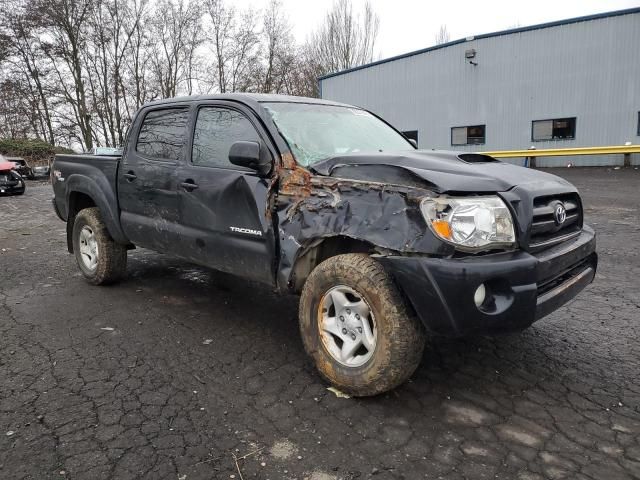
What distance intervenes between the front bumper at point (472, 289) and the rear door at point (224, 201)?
3.43 ft

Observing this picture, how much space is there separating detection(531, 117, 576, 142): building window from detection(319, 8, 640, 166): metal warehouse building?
41 mm

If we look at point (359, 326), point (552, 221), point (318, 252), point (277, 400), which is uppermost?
point (552, 221)

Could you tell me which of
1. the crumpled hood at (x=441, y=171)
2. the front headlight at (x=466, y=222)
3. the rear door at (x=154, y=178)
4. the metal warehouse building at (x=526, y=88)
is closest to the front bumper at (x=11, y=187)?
the rear door at (x=154, y=178)

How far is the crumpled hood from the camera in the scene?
254cm

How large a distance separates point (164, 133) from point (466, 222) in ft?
9.57

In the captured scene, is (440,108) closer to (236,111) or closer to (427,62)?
(427,62)

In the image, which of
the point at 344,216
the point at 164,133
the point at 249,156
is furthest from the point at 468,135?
the point at 344,216

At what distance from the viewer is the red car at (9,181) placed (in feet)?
52.5

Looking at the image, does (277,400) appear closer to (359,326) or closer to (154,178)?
(359,326)

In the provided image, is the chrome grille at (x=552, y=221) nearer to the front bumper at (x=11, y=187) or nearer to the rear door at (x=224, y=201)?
the rear door at (x=224, y=201)

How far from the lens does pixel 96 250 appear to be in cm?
509

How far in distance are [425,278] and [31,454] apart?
6.87 feet

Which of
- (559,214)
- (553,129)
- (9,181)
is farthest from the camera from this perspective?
(553,129)

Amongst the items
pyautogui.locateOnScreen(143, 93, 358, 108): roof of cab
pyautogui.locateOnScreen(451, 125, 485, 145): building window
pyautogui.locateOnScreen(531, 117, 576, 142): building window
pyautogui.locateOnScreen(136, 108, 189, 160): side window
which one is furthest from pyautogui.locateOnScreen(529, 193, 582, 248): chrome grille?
pyautogui.locateOnScreen(451, 125, 485, 145): building window
